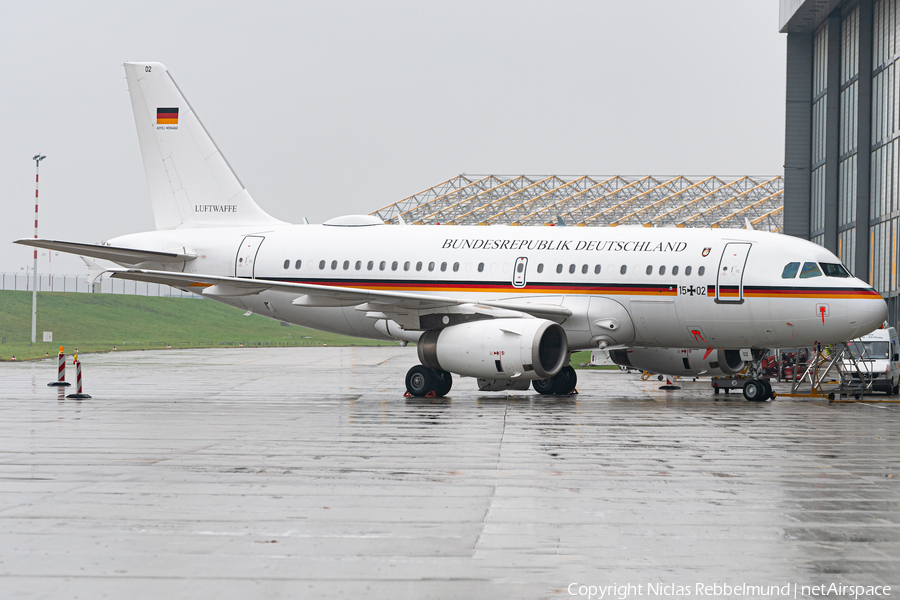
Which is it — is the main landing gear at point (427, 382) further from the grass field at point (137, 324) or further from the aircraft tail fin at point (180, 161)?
the grass field at point (137, 324)

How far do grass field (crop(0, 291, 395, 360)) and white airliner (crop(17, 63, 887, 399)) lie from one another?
33.6m

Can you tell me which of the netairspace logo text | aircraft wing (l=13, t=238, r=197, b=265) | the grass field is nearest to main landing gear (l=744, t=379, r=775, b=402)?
aircraft wing (l=13, t=238, r=197, b=265)

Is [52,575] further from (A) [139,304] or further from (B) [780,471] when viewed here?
(A) [139,304]

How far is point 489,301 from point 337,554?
1420cm

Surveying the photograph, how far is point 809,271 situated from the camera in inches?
718

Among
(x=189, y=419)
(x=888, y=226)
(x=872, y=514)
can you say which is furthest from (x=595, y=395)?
(x=888, y=226)

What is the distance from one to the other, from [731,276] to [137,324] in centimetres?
6294

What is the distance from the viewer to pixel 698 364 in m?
20.8

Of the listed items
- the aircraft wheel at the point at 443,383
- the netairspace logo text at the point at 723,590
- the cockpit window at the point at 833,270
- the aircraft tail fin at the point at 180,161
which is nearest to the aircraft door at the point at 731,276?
the cockpit window at the point at 833,270

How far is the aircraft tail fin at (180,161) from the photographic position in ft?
78.8

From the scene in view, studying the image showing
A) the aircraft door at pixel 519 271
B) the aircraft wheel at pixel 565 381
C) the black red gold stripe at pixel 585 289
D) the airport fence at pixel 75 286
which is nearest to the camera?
the black red gold stripe at pixel 585 289

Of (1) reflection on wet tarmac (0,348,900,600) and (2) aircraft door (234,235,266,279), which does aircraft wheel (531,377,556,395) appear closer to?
(1) reflection on wet tarmac (0,348,900,600)

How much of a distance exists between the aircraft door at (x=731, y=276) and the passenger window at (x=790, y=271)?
0.75 m

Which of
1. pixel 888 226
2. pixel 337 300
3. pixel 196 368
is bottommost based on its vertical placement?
pixel 196 368
